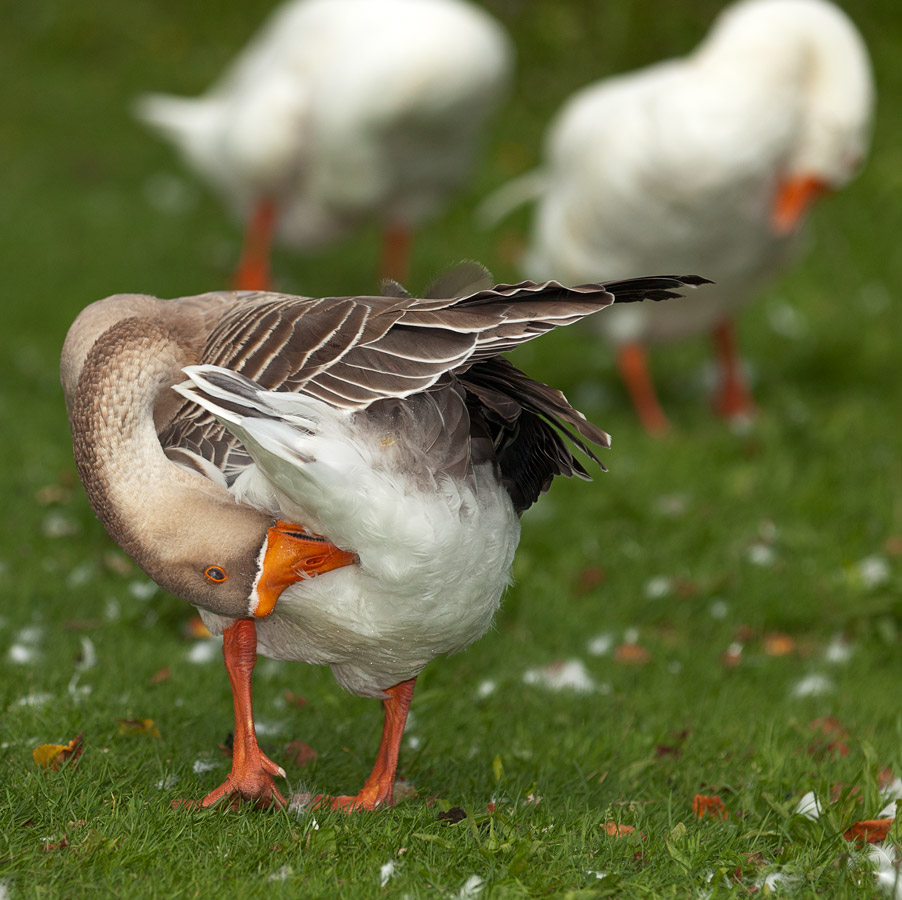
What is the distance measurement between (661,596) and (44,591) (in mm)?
2642

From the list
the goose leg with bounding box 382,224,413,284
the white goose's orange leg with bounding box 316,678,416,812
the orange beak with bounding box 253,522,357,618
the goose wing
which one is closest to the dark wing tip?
the goose wing

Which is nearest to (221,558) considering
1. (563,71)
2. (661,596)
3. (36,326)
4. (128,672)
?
(128,672)

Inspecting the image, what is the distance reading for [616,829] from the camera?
305cm

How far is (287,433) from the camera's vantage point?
2564 millimetres

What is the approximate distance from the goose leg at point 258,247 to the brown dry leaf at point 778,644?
5.16 m

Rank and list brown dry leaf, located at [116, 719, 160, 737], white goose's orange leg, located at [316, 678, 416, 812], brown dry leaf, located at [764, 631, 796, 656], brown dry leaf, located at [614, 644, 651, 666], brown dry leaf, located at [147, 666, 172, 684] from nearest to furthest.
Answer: white goose's orange leg, located at [316, 678, 416, 812] → brown dry leaf, located at [116, 719, 160, 737] → brown dry leaf, located at [147, 666, 172, 684] → brown dry leaf, located at [614, 644, 651, 666] → brown dry leaf, located at [764, 631, 796, 656]

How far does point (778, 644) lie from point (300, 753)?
7.64 feet

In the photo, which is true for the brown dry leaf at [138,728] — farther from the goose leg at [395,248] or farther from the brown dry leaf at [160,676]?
the goose leg at [395,248]

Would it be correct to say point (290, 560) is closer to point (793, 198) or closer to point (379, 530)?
point (379, 530)

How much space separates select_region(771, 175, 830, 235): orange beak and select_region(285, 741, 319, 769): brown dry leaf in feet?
15.4

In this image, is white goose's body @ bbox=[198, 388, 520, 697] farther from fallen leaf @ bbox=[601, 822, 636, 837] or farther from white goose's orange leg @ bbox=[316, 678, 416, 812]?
fallen leaf @ bbox=[601, 822, 636, 837]

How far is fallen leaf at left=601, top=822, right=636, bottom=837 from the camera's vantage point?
9.91ft

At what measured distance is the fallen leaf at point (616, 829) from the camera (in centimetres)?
302

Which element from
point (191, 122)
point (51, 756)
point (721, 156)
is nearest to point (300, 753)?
point (51, 756)
